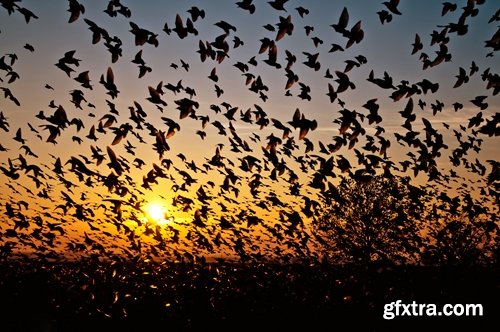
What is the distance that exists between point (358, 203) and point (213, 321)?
22.5m

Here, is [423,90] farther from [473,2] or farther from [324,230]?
[324,230]

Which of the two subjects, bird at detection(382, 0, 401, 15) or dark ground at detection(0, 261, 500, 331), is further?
dark ground at detection(0, 261, 500, 331)

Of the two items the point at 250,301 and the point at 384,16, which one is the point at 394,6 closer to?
the point at 384,16

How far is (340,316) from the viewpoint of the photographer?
10.3 m

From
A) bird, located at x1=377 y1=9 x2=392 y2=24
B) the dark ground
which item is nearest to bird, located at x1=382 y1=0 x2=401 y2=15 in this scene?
bird, located at x1=377 y1=9 x2=392 y2=24

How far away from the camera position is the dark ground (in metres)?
9.73

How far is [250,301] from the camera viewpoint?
Answer: 41.7 feet

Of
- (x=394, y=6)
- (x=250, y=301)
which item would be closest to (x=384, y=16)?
(x=394, y=6)

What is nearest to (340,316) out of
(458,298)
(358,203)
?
(458,298)

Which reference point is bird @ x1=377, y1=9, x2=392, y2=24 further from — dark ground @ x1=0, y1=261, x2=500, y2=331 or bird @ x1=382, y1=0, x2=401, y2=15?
dark ground @ x1=0, y1=261, x2=500, y2=331

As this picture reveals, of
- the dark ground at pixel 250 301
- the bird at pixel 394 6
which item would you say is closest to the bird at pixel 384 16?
the bird at pixel 394 6

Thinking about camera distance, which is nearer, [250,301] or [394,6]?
[394,6]

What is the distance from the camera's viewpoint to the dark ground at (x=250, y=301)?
9.73 metres

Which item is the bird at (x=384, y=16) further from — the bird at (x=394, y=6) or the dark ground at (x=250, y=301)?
the dark ground at (x=250, y=301)
